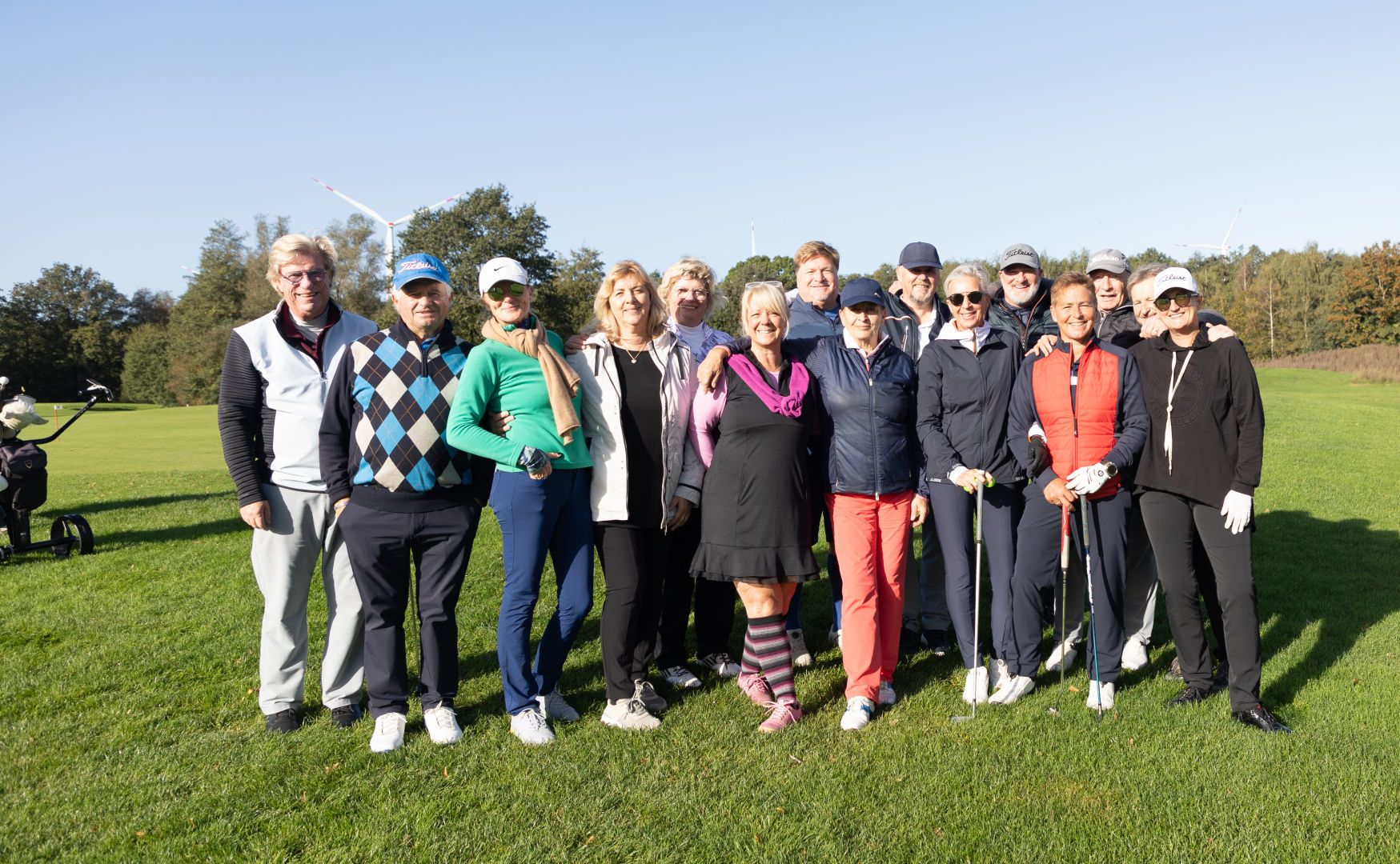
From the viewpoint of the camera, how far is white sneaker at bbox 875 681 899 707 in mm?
4875

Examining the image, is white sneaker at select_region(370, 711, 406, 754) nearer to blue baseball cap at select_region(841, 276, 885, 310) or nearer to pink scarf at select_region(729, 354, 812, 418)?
pink scarf at select_region(729, 354, 812, 418)

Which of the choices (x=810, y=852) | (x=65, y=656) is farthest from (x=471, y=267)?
(x=810, y=852)

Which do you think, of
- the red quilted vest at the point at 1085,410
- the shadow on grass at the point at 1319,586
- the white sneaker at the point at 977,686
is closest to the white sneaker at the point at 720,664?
the white sneaker at the point at 977,686

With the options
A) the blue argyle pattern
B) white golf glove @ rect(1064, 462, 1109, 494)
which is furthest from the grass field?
the blue argyle pattern

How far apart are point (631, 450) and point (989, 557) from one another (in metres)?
2.04

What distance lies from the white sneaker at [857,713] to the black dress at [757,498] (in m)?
0.68

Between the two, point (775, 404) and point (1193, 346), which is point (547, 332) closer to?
point (775, 404)

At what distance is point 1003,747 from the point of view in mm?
4250

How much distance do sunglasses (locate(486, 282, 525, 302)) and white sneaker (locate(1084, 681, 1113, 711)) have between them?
345 cm

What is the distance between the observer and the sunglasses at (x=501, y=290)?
4.33 m

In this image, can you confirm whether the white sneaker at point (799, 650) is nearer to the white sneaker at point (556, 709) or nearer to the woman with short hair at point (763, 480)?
the woman with short hair at point (763, 480)

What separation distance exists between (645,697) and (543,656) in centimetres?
58

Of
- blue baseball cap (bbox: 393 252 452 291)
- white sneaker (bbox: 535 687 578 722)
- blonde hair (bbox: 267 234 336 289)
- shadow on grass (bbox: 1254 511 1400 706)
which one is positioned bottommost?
shadow on grass (bbox: 1254 511 1400 706)

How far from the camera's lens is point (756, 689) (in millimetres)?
4898
